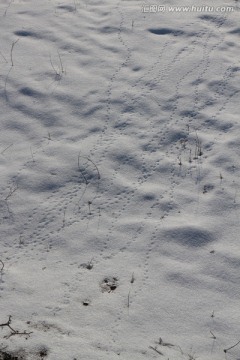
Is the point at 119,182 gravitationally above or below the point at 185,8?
below

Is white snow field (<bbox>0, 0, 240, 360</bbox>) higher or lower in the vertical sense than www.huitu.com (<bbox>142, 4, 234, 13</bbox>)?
lower

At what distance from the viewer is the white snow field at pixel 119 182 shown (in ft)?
11.0

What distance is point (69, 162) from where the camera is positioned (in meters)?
4.48

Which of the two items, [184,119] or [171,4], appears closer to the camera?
[184,119]

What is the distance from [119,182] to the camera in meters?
4.32

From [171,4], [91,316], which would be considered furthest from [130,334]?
[171,4]

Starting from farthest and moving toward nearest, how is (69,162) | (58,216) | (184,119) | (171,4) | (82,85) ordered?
(171,4) → (82,85) → (184,119) → (69,162) → (58,216)

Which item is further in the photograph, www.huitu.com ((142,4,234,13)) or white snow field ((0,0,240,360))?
www.huitu.com ((142,4,234,13))

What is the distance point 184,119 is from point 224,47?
141cm

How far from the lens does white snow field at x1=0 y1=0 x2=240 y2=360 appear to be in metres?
3.36

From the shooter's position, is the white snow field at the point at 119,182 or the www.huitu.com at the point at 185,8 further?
the www.huitu.com at the point at 185,8

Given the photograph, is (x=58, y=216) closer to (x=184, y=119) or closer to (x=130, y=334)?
(x=130, y=334)

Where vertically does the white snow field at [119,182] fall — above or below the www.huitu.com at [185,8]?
below

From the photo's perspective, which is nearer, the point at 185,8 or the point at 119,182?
the point at 119,182
